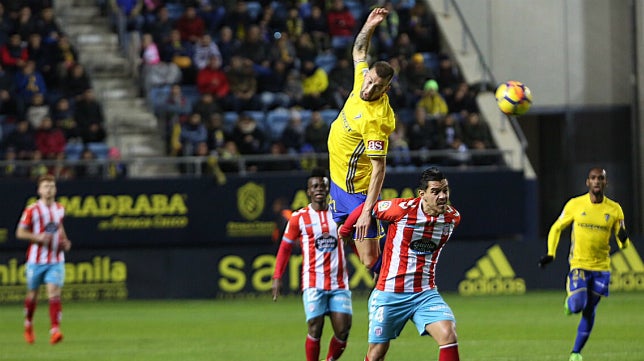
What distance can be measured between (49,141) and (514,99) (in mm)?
13030

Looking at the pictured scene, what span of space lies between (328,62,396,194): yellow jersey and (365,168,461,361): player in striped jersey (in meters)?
0.54

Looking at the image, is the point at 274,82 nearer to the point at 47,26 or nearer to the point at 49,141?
the point at 47,26

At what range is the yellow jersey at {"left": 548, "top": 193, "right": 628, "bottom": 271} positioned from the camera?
12992 millimetres

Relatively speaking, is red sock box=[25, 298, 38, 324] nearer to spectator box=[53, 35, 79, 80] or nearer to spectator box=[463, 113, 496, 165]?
spectator box=[53, 35, 79, 80]

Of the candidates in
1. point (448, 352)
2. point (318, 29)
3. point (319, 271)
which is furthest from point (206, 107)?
point (448, 352)

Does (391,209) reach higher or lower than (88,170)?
higher

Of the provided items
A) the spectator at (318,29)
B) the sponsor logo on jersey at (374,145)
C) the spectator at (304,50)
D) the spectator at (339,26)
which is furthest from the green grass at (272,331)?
the spectator at (339,26)

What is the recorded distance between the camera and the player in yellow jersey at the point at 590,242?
1275cm

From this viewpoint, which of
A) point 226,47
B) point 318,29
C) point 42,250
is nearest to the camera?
point 42,250

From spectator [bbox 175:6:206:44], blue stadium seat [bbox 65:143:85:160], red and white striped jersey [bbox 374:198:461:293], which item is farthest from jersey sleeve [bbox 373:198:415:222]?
spectator [bbox 175:6:206:44]

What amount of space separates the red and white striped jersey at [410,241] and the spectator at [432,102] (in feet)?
52.7

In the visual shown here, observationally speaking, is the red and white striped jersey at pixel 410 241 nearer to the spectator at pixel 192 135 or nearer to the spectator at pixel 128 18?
the spectator at pixel 192 135

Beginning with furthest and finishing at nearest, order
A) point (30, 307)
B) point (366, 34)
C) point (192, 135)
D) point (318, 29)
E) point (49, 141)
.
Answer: point (318, 29), point (192, 135), point (49, 141), point (30, 307), point (366, 34)

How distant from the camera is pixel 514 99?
11.0 metres
